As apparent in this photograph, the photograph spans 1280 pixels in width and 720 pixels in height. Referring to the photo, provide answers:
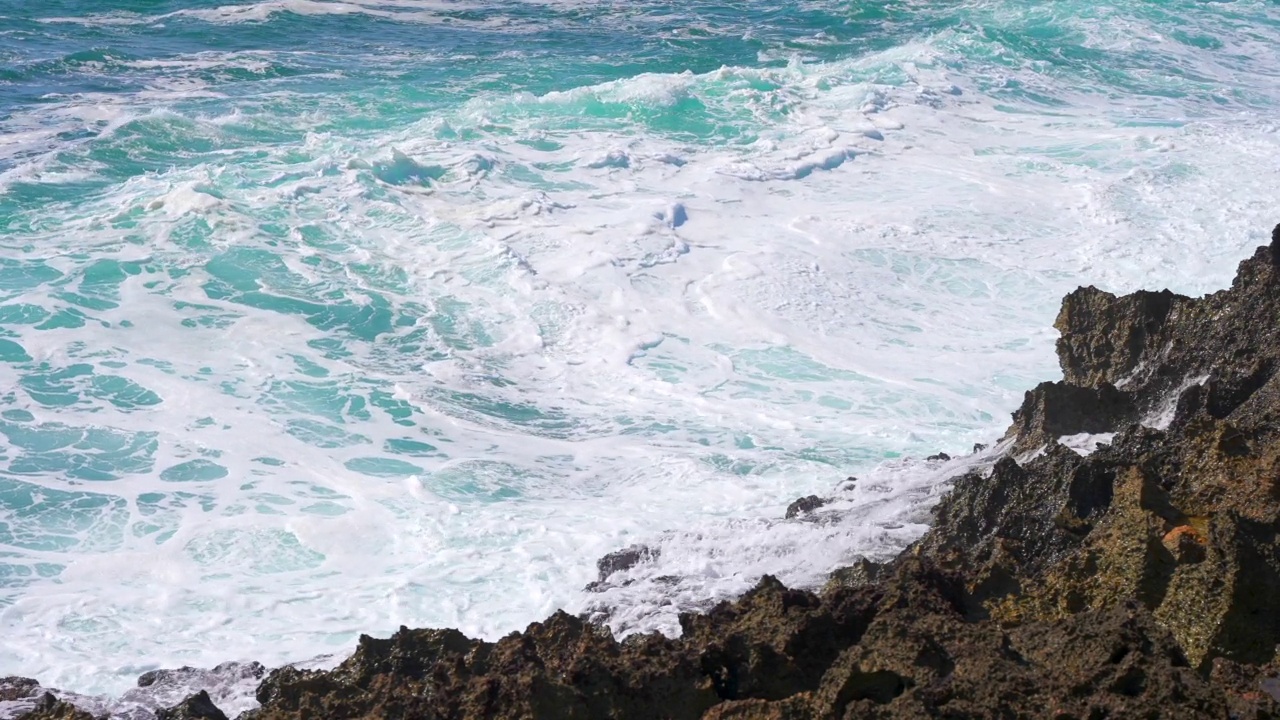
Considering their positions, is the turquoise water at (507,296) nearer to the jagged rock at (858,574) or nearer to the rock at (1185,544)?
the jagged rock at (858,574)

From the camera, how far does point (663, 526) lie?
8609 millimetres

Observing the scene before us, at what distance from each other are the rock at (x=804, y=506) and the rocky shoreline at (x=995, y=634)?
1.14 meters

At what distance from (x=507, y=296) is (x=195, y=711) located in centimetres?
834

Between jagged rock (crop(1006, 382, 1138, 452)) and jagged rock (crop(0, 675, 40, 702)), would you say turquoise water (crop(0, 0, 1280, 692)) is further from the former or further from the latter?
jagged rock (crop(0, 675, 40, 702))

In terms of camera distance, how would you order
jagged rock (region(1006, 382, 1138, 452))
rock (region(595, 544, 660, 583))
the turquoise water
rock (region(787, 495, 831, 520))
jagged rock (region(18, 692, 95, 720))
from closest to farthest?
jagged rock (region(18, 692, 95, 720)) < rock (region(595, 544, 660, 583)) < jagged rock (region(1006, 382, 1138, 452)) < rock (region(787, 495, 831, 520)) < the turquoise water

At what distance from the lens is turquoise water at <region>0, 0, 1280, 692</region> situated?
8086mm

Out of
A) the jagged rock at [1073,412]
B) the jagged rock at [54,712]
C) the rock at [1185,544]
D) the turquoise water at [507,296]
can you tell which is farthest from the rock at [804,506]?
the jagged rock at [54,712]

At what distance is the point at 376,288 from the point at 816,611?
9.39m

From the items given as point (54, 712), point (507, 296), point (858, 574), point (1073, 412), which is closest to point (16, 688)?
point (54, 712)

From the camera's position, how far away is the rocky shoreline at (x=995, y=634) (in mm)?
4254

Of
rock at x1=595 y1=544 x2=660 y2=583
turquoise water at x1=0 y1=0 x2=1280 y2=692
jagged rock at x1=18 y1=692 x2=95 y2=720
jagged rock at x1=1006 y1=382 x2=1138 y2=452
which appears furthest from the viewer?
turquoise water at x1=0 y1=0 x2=1280 y2=692

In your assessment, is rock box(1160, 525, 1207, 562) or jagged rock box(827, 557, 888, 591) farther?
jagged rock box(827, 557, 888, 591)

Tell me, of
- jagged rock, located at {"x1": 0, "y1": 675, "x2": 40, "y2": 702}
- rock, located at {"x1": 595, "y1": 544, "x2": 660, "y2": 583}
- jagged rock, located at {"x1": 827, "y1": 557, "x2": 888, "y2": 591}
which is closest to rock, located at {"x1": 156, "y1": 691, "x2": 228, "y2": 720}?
jagged rock, located at {"x1": 0, "y1": 675, "x2": 40, "y2": 702}

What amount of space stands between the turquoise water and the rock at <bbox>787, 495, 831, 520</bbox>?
1.13 ft
